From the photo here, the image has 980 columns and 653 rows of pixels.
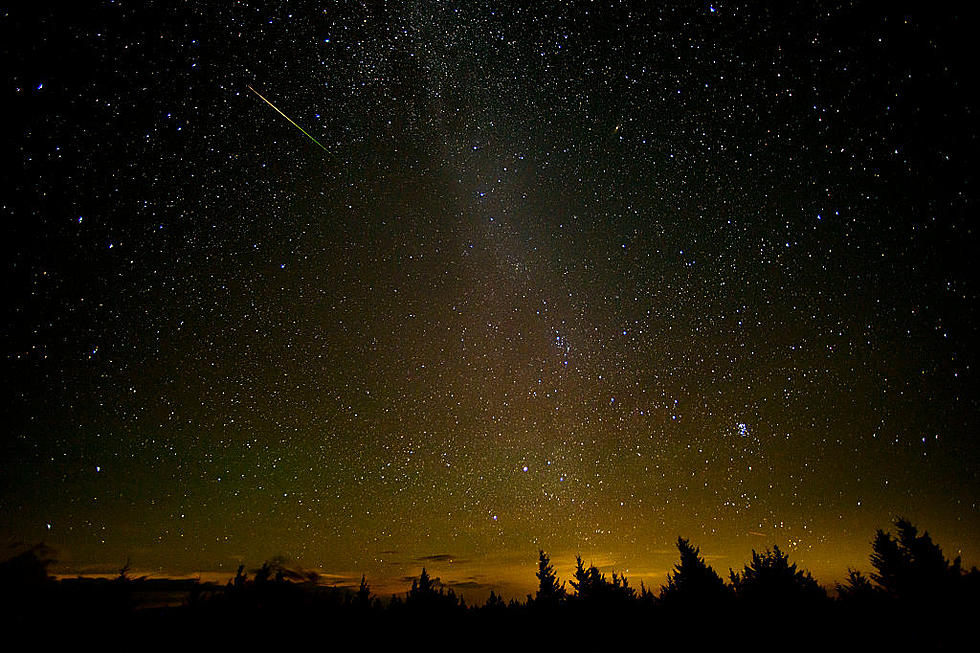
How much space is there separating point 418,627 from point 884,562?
24.7m

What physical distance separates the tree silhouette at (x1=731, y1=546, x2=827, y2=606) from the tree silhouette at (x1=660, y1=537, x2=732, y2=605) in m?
1.41

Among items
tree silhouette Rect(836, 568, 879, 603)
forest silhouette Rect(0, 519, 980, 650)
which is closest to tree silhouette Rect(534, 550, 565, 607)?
forest silhouette Rect(0, 519, 980, 650)

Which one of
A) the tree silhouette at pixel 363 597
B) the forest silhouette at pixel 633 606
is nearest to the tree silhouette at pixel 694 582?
the forest silhouette at pixel 633 606

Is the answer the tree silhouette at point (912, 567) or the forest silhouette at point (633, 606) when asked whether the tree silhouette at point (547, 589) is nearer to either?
the forest silhouette at point (633, 606)

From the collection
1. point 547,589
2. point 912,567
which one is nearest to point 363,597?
point 547,589

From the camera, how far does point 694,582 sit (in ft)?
69.0

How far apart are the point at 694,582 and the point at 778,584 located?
12.1 feet

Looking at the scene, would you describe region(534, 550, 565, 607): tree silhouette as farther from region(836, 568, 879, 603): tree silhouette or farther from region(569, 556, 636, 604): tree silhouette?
region(836, 568, 879, 603): tree silhouette

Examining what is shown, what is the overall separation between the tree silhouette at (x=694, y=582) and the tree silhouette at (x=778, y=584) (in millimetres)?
1415

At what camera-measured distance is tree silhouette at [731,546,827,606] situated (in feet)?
63.1

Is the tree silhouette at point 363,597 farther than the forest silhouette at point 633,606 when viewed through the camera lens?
Yes

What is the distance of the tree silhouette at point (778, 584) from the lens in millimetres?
19234

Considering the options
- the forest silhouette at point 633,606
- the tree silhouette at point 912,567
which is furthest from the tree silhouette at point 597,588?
the tree silhouette at point 912,567

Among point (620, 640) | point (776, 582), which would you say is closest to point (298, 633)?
point (620, 640)
